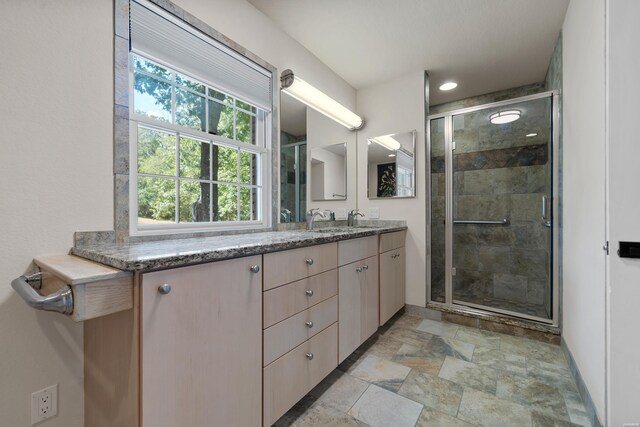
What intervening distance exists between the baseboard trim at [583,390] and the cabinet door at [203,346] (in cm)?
158

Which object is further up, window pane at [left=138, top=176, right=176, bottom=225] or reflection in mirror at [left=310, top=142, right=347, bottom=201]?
reflection in mirror at [left=310, top=142, right=347, bottom=201]

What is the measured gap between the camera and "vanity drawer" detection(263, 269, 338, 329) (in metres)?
1.19

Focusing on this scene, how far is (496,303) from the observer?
2867mm

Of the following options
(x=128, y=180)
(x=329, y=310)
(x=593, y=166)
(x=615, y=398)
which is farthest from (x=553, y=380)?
(x=128, y=180)

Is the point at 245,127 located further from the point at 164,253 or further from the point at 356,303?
the point at 356,303

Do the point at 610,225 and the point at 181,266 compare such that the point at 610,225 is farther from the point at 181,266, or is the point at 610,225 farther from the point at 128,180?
the point at 128,180

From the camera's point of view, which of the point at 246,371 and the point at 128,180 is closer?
the point at 246,371

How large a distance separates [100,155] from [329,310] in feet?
4.47

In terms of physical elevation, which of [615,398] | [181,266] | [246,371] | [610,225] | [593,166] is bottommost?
[615,398]

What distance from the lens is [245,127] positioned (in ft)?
6.24

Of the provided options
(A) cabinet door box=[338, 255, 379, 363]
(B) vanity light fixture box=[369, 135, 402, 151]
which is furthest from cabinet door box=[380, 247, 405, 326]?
(B) vanity light fixture box=[369, 135, 402, 151]

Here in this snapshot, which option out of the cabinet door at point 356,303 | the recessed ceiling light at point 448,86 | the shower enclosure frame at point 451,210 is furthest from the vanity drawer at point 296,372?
the recessed ceiling light at point 448,86

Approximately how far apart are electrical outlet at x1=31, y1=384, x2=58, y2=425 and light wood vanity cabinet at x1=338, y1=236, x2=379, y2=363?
1307mm

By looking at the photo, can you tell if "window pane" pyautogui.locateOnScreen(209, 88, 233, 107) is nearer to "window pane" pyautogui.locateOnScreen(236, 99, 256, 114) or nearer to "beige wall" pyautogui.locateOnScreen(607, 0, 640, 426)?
"window pane" pyautogui.locateOnScreen(236, 99, 256, 114)
